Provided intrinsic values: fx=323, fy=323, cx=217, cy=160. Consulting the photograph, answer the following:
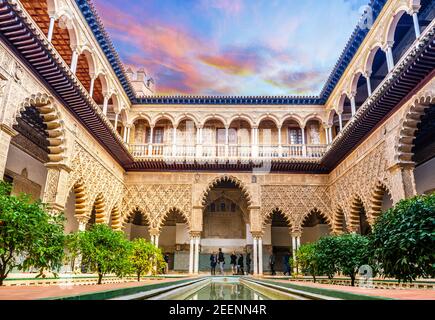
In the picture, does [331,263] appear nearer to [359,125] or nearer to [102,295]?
[359,125]

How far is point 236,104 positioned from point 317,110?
3.72 m

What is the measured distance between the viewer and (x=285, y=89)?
47.6 feet

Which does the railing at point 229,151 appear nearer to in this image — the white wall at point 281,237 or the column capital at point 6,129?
the white wall at point 281,237

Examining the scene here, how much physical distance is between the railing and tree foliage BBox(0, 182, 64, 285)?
9.29m

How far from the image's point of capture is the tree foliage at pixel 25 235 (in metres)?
4.00

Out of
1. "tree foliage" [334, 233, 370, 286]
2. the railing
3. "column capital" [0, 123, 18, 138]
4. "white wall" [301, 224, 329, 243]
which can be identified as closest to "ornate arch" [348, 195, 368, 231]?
the railing

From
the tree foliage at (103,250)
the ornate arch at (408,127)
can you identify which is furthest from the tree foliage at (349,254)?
the tree foliage at (103,250)

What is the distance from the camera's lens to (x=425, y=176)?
415 inches

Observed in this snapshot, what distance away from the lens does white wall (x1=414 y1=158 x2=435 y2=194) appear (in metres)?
10.2

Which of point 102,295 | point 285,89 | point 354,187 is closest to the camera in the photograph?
point 102,295

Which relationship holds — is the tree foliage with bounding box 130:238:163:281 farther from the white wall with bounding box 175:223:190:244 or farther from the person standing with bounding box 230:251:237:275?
the white wall with bounding box 175:223:190:244

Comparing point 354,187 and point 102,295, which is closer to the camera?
point 102,295

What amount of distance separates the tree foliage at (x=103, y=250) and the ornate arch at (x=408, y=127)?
7115mm
